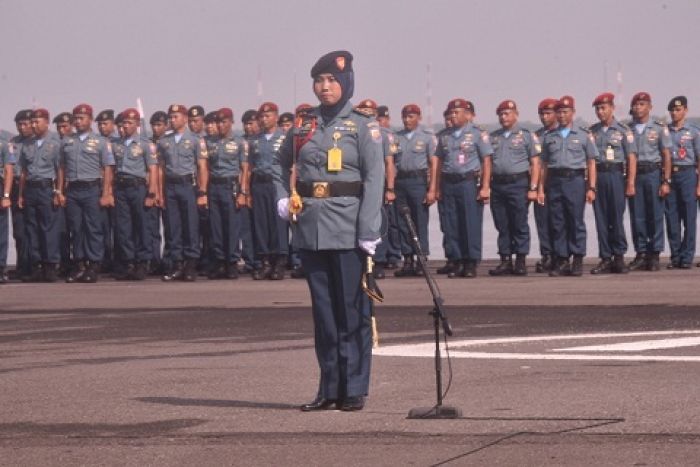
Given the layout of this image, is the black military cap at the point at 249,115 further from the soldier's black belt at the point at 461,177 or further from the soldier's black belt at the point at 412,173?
the soldier's black belt at the point at 461,177

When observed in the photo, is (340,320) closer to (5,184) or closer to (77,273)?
(77,273)

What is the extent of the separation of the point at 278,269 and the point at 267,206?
90cm

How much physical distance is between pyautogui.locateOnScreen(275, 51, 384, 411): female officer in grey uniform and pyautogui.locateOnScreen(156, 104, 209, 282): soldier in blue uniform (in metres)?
14.6

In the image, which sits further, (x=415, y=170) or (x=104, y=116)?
(x=104, y=116)

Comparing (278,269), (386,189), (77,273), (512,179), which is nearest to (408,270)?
(386,189)

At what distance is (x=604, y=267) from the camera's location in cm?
2552

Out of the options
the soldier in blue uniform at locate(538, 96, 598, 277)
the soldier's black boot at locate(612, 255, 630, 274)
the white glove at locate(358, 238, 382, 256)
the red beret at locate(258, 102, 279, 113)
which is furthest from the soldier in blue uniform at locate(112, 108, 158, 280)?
the white glove at locate(358, 238, 382, 256)

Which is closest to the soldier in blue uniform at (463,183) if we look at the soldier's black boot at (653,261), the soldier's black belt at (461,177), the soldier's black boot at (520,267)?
the soldier's black belt at (461,177)

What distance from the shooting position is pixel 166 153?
26.7 m

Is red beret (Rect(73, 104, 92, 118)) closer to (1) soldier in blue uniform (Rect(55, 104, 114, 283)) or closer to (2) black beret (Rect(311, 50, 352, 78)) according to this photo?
(1) soldier in blue uniform (Rect(55, 104, 114, 283))

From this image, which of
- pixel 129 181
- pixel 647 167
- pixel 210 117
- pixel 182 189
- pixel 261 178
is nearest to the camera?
pixel 647 167

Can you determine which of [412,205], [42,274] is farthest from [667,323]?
[42,274]

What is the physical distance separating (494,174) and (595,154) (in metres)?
1.42

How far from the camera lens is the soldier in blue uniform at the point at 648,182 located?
25609mm
